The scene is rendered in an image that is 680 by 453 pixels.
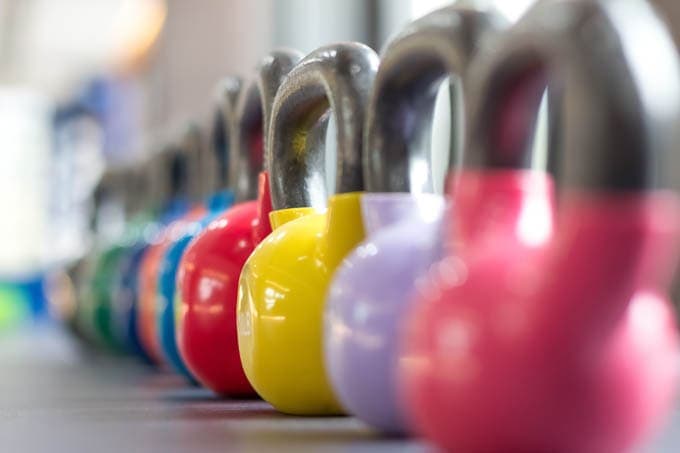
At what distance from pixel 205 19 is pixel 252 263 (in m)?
2.57

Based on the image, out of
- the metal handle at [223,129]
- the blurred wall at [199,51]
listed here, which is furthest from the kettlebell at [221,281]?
the blurred wall at [199,51]

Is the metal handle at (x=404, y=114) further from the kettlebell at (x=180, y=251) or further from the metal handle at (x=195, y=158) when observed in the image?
the metal handle at (x=195, y=158)

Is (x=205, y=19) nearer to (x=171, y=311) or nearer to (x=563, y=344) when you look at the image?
(x=171, y=311)

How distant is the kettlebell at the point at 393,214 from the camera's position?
0.65m

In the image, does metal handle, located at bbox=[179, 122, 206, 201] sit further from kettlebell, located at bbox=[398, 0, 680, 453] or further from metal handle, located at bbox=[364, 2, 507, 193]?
kettlebell, located at bbox=[398, 0, 680, 453]

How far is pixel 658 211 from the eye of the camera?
1.62 ft

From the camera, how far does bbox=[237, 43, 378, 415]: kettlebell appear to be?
77cm

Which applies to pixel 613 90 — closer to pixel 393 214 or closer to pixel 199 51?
pixel 393 214

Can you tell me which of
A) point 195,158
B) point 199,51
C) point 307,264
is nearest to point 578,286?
point 307,264

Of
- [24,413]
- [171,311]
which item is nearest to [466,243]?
[24,413]

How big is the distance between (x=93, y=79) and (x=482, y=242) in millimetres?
6132

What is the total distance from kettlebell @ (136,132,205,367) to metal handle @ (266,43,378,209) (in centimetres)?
34

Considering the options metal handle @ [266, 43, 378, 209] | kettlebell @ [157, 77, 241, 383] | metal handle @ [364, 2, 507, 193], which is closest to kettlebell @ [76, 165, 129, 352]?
kettlebell @ [157, 77, 241, 383]

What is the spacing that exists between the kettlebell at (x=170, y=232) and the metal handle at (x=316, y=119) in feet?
1.12
